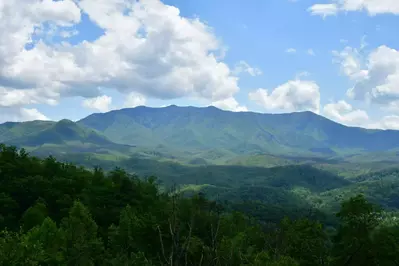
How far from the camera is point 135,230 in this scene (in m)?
67.8

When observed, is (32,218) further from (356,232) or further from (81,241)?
(356,232)

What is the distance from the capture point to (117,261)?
1941 inches

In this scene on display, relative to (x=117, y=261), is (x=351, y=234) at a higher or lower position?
higher

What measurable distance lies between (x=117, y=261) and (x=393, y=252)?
35.4 metres

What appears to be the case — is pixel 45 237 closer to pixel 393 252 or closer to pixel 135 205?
pixel 135 205

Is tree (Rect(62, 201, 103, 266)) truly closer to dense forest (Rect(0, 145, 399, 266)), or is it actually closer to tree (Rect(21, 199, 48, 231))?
dense forest (Rect(0, 145, 399, 266))

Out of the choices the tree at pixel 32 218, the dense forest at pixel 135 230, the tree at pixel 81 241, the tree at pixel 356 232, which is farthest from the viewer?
the tree at pixel 32 218

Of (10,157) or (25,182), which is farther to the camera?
(10,157)

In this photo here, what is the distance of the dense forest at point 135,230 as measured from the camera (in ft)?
127

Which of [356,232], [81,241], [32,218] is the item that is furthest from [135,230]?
[356,232]

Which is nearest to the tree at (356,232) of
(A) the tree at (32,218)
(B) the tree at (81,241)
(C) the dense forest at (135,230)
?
(C) the dense forest at (135,230)

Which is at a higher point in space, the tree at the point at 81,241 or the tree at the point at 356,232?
the tree at the point at 356,232

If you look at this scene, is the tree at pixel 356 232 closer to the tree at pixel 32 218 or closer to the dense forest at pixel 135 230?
the dense forest at pixel 135 230

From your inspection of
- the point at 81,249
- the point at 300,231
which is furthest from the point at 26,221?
the point at 300,231
